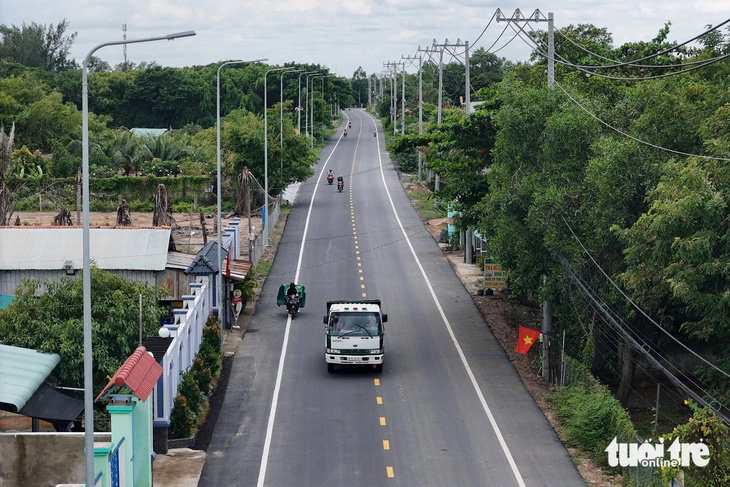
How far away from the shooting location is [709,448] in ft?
54.5

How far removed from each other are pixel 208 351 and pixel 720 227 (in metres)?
15.8

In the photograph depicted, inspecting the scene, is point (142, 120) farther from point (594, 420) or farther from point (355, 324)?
point (594, 420)

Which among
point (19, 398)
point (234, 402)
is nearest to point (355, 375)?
point (234, 402)

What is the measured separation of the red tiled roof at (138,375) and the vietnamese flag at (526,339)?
44.7ft

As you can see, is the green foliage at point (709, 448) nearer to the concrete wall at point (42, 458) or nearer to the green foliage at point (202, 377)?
the concrete wall at point (42, 458)

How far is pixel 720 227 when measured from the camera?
21016 mm

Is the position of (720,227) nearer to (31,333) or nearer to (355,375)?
(355,375)

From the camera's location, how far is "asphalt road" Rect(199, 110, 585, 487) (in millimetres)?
21375

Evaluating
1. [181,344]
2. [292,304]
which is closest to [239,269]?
[292,304]

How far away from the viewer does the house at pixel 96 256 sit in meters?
33.7

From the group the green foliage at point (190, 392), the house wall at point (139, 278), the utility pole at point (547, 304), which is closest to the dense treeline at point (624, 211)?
the utility pole at point (547, 304)

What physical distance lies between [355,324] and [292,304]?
7.48 metres

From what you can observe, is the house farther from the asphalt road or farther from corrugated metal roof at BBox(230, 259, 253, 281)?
the asphalt road

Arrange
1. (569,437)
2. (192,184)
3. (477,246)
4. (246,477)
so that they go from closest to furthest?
(246,477)
(569,437)
(477,246)
(192,184)
